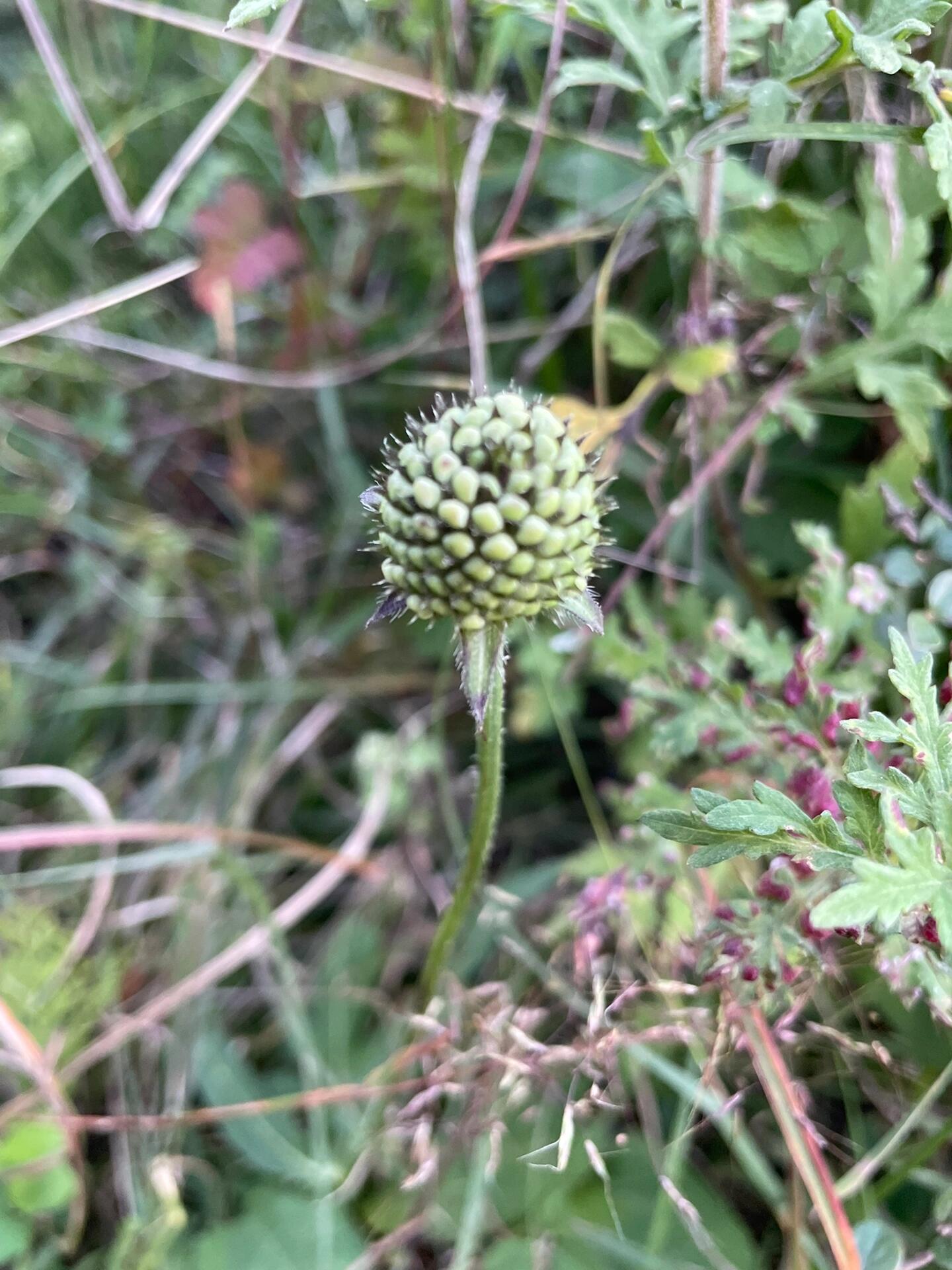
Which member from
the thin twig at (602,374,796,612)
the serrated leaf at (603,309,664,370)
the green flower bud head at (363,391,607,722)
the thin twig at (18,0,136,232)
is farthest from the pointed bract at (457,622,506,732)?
the thin twig at (18,0,136,232)

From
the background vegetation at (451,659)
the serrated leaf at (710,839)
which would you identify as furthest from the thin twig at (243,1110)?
the serrated leaf at (710,839)

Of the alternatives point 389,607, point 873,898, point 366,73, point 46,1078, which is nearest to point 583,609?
point 389,607

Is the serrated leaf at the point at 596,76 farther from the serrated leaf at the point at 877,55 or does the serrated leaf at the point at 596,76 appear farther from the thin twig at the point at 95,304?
the thin twig at the point at 95,304

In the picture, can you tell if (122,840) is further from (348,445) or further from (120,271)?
(120,271)

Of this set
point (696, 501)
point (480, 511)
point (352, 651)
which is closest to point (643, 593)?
point (696, 501)

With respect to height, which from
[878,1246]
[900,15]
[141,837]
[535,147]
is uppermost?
[535,147]

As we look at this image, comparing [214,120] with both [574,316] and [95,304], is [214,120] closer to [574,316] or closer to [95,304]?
[95,304]

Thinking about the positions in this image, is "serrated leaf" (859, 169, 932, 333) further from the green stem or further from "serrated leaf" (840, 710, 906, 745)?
the green stem
